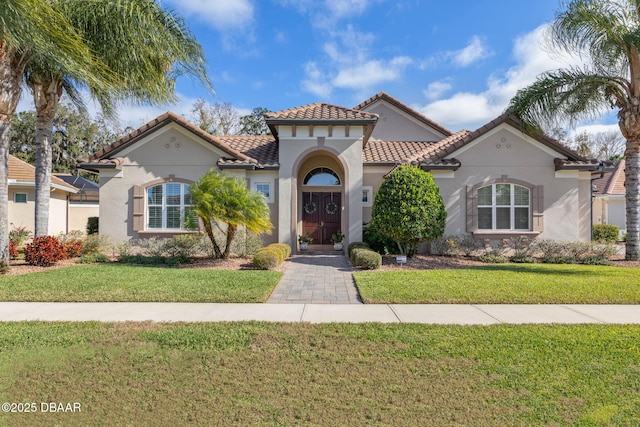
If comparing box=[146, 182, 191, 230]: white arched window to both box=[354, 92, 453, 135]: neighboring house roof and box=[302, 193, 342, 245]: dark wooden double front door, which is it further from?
box=[354, 92, 453, 135]: neighboring house roof

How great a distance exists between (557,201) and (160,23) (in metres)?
15.7

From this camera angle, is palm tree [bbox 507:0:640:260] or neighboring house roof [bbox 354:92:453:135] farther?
neighboring house roof [bbox 354:92:453:135]

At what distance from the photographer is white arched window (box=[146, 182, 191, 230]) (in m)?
14.3

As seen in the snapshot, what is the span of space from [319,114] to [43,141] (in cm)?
1025

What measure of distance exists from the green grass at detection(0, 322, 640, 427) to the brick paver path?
1.84 meters

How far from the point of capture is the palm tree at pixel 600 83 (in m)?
11.3

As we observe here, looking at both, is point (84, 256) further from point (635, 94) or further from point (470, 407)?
point (635, 94)

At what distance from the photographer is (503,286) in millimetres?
8266

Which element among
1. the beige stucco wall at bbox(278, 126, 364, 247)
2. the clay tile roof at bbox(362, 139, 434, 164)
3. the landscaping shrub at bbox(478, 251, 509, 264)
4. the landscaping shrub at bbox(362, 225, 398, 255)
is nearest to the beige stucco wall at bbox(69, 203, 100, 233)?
the beige stucco wall at bbox(278, 126, 364, 247)

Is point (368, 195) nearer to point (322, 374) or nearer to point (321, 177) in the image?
point (321, 177)

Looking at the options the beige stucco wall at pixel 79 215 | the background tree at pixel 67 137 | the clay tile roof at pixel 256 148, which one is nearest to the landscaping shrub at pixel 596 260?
the clay tile roof at pixel 256 148

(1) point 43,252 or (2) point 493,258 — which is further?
(2) point 493,258

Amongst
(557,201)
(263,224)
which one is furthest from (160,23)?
(557,201)

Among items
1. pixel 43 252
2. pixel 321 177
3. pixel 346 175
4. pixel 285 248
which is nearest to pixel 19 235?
pixel 43 252
